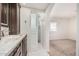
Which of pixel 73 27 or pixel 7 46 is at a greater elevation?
pixel 73 27

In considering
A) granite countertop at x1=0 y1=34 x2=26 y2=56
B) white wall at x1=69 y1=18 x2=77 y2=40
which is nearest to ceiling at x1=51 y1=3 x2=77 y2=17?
white wall at x1=69 y1=18 x2=77 y2=40

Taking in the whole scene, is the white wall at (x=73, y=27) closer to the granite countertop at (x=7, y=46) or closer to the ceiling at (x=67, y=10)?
the ceiling at (x=67, y=10)

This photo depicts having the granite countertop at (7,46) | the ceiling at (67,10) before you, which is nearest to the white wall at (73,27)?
the ceiling at (67,10)

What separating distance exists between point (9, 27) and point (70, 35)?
3.24 ft

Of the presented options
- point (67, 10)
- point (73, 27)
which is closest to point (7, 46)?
point (73, 27)

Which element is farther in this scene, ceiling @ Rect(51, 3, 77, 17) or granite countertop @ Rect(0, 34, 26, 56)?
ceiling @ Rect(51, 3, 77, 17)

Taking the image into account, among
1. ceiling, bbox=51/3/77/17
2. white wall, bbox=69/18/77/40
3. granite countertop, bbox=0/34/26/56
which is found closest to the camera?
granite countertop, bbox=0/34/26/56

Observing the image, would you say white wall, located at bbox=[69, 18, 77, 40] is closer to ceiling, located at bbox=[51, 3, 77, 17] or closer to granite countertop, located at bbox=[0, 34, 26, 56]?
ceiling, located at bbox=[51, 3, 77, 17]

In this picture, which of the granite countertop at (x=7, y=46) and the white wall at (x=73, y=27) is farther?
the white wall at (x=73, y=27)

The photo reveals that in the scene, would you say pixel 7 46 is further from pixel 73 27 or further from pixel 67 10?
pixel 67 10

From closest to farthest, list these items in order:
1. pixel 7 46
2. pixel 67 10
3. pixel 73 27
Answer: pixel 7 46
pixel 73 27
pixel 67 10

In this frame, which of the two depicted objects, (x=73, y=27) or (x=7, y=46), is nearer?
(x=7, y=46)

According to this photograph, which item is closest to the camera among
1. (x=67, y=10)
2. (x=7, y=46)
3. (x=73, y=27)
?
(x=7, y=46)

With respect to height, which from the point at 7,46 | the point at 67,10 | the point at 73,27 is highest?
the point at 67,10
